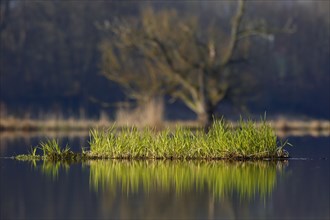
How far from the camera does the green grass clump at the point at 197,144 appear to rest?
21298mm

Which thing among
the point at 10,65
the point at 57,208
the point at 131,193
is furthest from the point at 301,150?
the point at 10,65

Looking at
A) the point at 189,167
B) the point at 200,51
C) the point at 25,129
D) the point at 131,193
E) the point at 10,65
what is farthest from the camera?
the point at 10,65

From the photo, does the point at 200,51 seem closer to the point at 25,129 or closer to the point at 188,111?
the point at 25,129

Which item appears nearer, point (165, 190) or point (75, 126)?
point (165, 190)

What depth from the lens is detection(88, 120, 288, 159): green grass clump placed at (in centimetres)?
2130

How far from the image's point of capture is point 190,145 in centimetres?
2183

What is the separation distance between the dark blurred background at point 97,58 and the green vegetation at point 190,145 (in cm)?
3286

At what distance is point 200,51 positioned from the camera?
41.7 meters

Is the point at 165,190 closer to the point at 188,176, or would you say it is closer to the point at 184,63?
the point at 188,176

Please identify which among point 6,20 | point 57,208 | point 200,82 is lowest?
point 57,208

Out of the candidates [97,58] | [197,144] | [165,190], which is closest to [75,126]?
[197,144]

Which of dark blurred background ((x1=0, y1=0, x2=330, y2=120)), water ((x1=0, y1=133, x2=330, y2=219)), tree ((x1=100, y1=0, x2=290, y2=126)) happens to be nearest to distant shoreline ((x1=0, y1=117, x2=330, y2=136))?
tree ((x1=100, y1=0, x2=290, y2=126))

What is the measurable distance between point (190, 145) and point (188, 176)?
3.48 m

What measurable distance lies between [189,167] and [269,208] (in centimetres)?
584
